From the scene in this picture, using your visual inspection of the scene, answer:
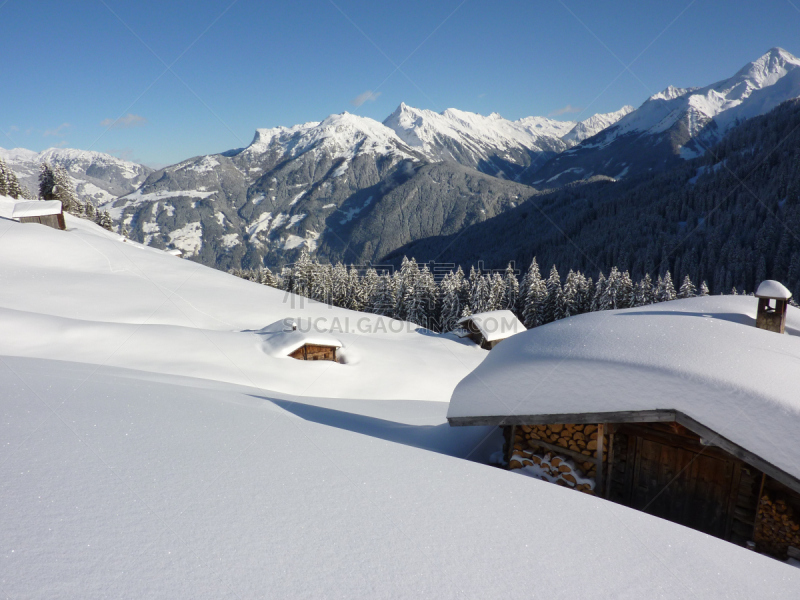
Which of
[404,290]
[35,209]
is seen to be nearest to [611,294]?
[404,290]

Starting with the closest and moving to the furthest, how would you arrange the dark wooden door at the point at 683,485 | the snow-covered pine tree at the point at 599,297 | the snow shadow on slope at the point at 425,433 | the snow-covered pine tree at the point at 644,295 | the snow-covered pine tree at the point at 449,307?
the dark wooden door at the point at 683,485, the snow shadow on slope at the point at 425,433, the snow-covered pine tree at the point at 449,307, the snow-covered pine tree at the point at 599,297, the snow-covered pine tree at the point at 644,295

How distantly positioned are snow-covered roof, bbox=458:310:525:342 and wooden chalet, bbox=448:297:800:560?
76.5ft

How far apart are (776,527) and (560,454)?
327cm

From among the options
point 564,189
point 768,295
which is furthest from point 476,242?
point 768,295

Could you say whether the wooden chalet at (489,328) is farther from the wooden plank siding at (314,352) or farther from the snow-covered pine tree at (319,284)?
the snow-covered pine tree at (319,284)

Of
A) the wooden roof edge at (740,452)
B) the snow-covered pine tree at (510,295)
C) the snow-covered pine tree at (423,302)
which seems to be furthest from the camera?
the snow-covered pine tree at (510,295)

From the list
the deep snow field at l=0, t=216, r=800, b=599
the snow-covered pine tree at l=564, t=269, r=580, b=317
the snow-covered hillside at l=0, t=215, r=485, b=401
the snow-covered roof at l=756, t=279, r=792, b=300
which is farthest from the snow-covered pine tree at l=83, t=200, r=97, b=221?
the snow-covered roof at l=756, t=279, r=792, b=300

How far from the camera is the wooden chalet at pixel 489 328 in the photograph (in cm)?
3262

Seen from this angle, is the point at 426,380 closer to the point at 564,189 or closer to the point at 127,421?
the point at 127,421

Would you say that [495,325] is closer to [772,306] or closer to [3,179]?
[772,306]

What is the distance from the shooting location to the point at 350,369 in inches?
799

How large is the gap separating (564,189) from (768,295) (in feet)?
596

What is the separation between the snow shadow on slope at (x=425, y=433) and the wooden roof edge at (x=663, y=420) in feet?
5.16

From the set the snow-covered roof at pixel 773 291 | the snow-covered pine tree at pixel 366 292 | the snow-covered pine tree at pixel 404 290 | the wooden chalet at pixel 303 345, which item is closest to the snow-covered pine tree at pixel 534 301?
the snow-covered pine tree at pixel 404 290
